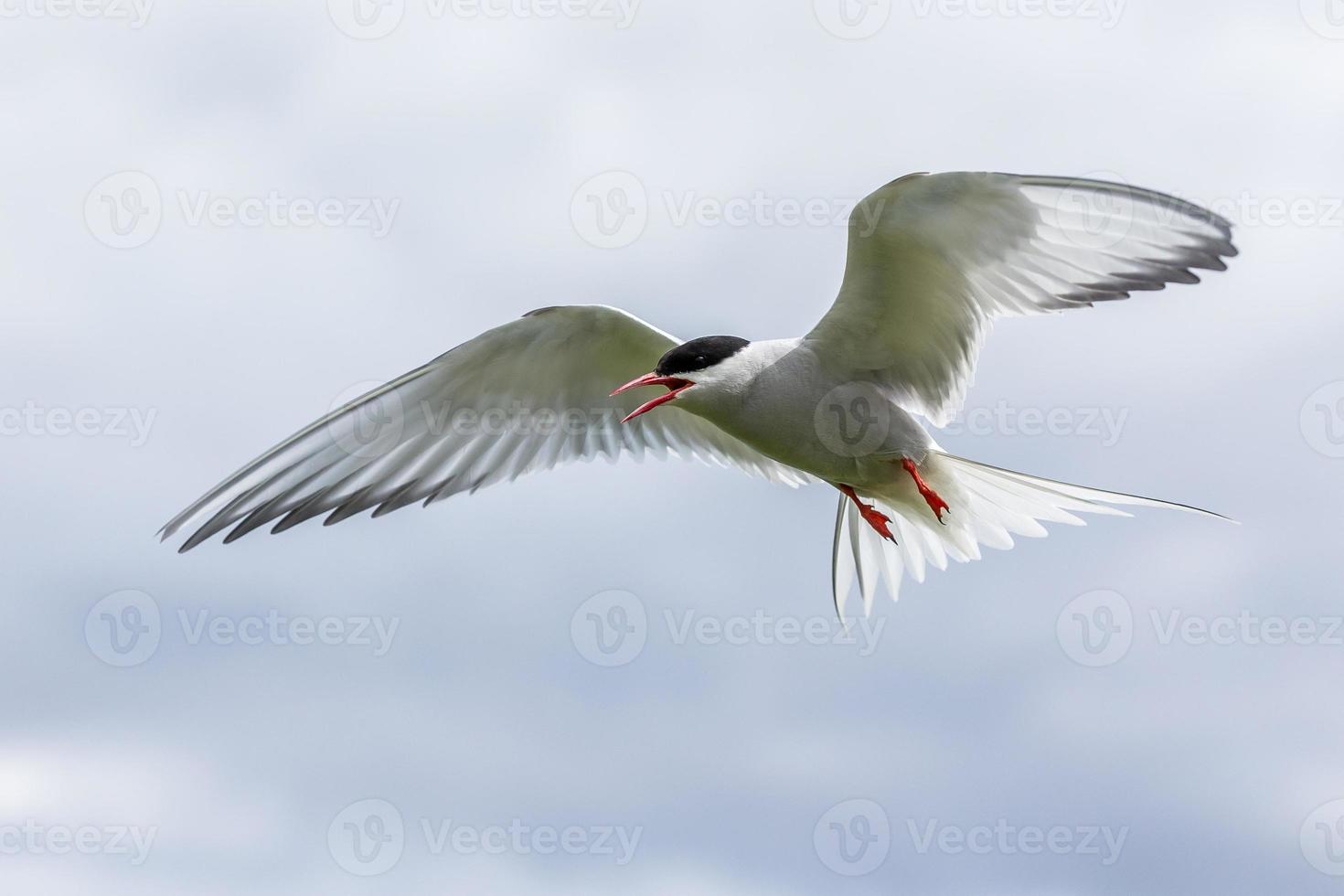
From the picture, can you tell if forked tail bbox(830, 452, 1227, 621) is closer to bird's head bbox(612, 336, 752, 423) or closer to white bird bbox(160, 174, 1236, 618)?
white bird bbox(160, 174, 1236, 618)

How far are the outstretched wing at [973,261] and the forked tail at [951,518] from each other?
1.46 feet

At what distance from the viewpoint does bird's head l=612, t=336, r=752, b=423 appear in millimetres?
7113

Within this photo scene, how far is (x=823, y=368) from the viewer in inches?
291

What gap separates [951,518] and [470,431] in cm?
296

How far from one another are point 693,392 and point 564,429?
1574mm

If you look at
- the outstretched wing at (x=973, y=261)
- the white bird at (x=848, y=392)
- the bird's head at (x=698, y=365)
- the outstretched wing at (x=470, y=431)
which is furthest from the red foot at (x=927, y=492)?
the outstretched wing at (x=470, y=431)

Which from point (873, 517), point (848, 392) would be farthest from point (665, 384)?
point (873, 517)

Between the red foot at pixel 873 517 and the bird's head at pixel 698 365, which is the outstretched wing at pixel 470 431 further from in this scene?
the red foot at pixel 873 517

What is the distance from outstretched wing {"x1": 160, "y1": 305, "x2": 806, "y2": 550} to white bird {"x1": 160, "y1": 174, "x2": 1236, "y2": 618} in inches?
0.5

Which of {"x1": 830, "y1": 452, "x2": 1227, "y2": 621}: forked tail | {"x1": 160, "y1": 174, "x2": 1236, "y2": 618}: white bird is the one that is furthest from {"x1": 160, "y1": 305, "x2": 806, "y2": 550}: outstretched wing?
{"x1": 830, "y1": 452, "x2": 1227, "y2": 621}: forked tail

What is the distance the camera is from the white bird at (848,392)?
6.48 m

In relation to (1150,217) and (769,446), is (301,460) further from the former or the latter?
(1150,217)

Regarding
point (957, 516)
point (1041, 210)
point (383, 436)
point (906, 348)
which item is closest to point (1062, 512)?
point (957, 516)

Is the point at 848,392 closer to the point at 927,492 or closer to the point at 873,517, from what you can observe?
the point at 927,492
